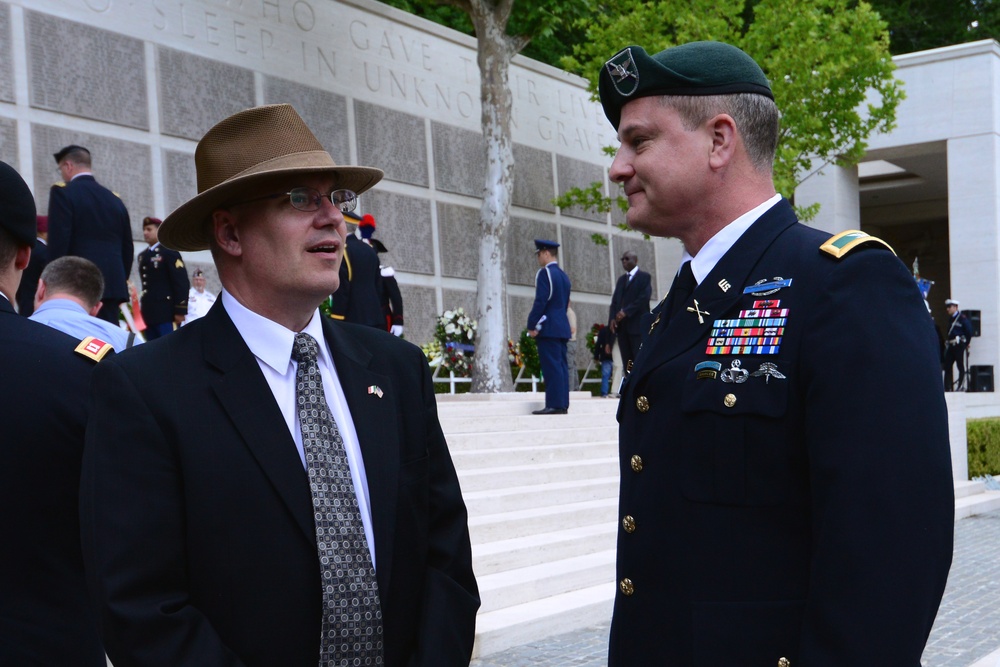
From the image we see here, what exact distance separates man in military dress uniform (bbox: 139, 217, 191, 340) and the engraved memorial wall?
2343 mm

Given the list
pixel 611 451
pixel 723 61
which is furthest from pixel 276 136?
pixel 611 451

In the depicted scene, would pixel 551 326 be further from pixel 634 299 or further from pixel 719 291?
pixel 719 291

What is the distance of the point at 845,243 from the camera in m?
1.98

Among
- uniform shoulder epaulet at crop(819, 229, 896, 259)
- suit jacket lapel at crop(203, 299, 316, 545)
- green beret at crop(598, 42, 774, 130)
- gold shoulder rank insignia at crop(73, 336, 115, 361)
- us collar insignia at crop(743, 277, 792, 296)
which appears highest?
green beret at crop(598, 42, 774, 130)

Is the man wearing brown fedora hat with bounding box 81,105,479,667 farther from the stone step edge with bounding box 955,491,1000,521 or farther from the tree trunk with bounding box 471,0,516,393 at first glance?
the tree trunk with bounding box 471,0,516,393

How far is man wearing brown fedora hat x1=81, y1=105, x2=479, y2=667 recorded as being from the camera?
2.16 m

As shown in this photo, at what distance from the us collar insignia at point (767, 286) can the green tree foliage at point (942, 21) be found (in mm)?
37152

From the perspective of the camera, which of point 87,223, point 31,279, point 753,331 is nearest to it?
point 753,331

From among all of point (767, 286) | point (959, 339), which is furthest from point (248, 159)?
point (959, 339)

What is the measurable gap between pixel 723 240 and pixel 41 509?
1.73 meters

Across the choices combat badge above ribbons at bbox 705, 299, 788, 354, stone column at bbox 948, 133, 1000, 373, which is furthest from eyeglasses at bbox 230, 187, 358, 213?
stone column at bbox 948, 133, 1000, 373

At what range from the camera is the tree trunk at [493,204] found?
15719 mm

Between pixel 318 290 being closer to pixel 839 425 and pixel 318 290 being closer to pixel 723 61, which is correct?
pixel 723 61

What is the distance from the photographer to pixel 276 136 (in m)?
2.49
